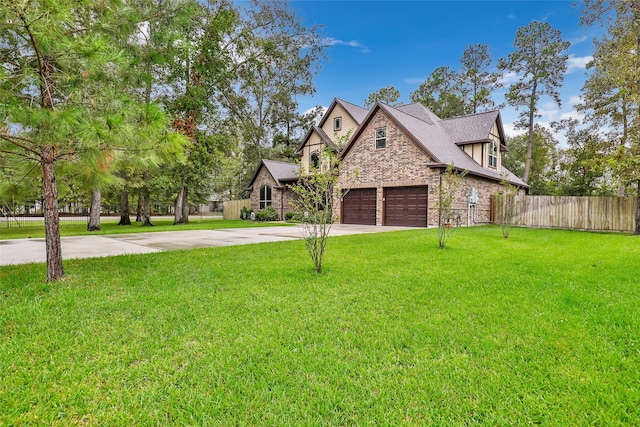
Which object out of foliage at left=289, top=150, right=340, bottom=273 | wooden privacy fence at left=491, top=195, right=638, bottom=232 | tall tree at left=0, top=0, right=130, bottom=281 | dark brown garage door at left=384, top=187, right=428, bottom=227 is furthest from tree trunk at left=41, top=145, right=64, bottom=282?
wooden privacy fence at left=491, top=195, right=638, bottom=232

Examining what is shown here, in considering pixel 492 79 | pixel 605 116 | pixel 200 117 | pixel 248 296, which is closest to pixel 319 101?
pixel 492 79

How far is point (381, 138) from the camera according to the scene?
17.1 m

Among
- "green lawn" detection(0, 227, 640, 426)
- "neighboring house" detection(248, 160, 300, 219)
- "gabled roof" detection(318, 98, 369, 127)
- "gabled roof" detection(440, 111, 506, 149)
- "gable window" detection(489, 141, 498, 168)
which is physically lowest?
"green lawn" detection(0, 227, 640, 426)

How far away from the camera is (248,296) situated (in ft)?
13.9

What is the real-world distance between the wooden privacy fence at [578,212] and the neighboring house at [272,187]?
14.0m

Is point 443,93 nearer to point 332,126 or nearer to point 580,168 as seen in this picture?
point 580,168

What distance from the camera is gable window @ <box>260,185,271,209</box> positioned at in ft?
79.3

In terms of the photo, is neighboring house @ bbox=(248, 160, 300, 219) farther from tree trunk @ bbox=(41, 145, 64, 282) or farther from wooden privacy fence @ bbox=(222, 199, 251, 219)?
tree trunk @ bbox=(41, 145, 64, 282)

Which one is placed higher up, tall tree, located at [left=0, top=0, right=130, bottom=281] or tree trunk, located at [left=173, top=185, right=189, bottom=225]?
tall tree, located at [left=0, top=0, right=130, bottom=281]

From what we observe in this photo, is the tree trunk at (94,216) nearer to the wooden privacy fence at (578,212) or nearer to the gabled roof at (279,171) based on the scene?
the gabled roof at (279,171)

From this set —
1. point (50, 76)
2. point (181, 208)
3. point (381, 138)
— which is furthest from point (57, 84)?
point (181, 208)

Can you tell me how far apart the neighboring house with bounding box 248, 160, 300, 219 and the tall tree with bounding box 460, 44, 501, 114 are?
1907 centimetres

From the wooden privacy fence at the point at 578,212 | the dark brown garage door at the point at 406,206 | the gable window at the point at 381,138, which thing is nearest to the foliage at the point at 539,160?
the wooden privacy fence at the point at 578,212

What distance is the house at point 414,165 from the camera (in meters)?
15.6
